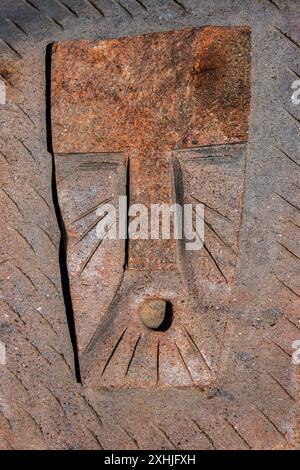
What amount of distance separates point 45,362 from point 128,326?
0.90 ft

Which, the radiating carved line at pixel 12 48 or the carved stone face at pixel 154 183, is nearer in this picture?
the carved stone face at pixel 154 183

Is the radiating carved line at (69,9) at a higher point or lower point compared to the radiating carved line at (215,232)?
higher

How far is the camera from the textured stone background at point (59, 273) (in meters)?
2.21

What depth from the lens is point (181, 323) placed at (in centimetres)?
220

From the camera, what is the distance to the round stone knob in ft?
7.21

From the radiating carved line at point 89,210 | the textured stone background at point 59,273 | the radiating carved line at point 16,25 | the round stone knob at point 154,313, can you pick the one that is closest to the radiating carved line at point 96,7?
the textured stone background at point 59,273

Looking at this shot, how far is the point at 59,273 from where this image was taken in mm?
2283

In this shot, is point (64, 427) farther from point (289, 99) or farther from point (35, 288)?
point (289, 99)

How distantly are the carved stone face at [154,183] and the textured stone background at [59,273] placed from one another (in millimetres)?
52

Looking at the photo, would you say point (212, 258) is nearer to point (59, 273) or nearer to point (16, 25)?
point (59, 273)

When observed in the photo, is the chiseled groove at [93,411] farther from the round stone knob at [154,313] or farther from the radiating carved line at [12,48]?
the radiating carved line at [12,48]

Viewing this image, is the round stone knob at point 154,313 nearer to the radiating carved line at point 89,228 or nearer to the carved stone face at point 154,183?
the carved stone face at point 154,183

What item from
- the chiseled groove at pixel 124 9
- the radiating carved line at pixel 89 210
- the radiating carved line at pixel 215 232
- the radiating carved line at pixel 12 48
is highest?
the chiseled groove at pixel 124 9

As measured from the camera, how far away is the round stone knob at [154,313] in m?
2.20
